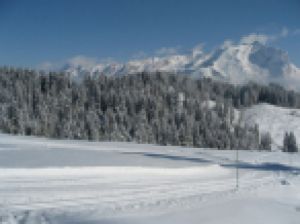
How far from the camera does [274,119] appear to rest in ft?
428

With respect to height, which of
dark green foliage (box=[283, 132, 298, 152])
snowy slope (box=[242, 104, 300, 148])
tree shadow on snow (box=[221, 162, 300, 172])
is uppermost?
snowy slope (box=[242, 104, 300, 148])

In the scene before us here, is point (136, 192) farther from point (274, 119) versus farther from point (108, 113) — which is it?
point (274, 119)

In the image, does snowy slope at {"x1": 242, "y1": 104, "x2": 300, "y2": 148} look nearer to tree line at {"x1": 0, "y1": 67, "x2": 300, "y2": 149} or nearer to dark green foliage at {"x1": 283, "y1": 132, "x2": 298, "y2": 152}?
dark green foliage at {"x1": 283, "y1": 132, "x2": 298, "y2": 152}

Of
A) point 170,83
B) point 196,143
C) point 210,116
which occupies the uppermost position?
point 170,83

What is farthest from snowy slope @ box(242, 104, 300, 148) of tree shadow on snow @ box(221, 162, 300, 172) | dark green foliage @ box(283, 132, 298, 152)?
tree shadow on snow @ box(221, 162, 300, 172)

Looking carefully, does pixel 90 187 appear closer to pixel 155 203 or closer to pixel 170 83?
pixel 155 203

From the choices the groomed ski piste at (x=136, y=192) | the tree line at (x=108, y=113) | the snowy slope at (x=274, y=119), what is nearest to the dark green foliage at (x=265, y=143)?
the tree line at (x=108, y=113)

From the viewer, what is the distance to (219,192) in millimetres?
20516

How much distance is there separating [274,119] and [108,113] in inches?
2751

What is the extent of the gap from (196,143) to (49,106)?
3341cm

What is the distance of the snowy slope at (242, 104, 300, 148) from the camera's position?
11762 cm

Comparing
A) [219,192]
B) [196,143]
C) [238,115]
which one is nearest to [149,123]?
[196,143]

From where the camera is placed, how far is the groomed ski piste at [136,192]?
14492 millimetres

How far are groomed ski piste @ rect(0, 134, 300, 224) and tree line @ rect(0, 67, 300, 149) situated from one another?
47.1 meters
